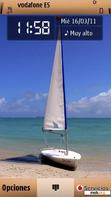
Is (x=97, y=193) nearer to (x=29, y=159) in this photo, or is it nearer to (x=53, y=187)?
(x=53, y=187)

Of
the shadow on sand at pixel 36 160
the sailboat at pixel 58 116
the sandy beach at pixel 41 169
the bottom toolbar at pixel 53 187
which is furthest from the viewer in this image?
the shadow on sand at pixel 36 160

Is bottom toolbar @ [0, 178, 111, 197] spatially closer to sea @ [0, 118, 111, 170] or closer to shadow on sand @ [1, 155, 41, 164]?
sea @ [0, 118, 111, 170]

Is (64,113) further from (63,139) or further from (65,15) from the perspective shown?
(65,15)

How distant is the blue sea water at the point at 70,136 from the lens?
8.81ft

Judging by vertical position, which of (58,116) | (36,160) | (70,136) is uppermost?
(58,116)

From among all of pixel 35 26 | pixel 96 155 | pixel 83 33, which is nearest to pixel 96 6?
pixel 83 33

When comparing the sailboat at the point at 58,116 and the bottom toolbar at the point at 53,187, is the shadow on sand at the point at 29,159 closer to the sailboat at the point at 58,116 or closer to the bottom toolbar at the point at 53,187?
the sailboat at the point at 58,116

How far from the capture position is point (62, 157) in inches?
107

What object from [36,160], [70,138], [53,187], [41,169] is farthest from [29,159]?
Answer: [53,187]

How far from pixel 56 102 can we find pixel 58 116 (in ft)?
0.27

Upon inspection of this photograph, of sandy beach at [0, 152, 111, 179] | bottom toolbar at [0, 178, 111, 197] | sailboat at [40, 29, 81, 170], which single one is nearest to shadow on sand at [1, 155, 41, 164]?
sandy beach at [0, 152, 111, 179]

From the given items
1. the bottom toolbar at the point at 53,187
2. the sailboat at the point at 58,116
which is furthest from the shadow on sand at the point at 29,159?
the bottom toolbar at the point at 53,187

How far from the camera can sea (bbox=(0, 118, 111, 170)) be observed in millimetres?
2682

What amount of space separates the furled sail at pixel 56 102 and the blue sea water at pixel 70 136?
5 cm
